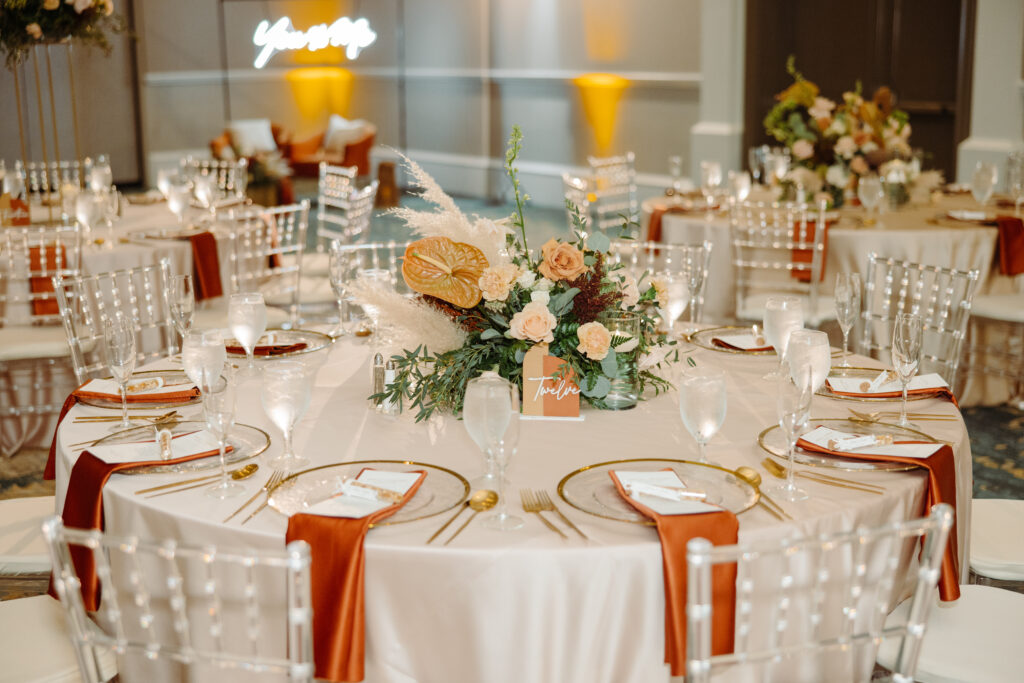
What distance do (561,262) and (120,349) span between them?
0.94 meters

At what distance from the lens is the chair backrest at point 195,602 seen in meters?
1.35

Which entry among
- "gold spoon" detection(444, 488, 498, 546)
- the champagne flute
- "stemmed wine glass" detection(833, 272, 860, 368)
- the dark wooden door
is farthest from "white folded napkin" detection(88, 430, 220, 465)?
the dark wooden door

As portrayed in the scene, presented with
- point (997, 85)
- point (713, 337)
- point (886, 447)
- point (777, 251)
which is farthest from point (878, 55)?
point (886, 447)

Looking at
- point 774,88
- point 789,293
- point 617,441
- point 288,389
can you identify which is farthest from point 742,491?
point 774,88

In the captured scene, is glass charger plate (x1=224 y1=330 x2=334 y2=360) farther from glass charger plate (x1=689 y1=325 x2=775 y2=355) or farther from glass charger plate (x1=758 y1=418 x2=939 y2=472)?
glass charger plate (x1=758 y1=418 x2=939 y2=472)

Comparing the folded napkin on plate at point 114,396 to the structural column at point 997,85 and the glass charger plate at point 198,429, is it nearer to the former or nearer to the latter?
the glass charger plate at point 198,429

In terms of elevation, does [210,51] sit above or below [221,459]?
above

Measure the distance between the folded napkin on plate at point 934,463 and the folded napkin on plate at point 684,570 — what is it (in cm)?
41

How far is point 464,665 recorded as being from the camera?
171 centimetres

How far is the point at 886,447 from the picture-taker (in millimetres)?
2047

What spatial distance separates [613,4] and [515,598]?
903 cm

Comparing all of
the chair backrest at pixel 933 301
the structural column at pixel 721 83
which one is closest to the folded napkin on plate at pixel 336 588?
the chair backrest at pixel 933 301

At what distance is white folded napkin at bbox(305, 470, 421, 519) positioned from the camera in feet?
5.71

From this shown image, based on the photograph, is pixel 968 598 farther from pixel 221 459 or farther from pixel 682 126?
pixel 682 126
